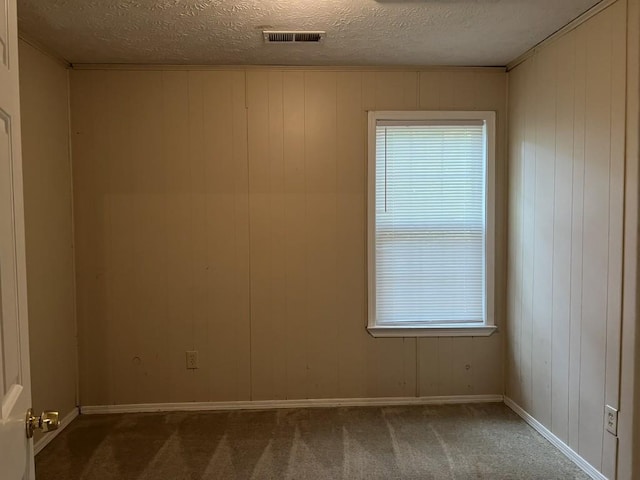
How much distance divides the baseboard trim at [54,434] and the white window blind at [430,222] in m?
2.18

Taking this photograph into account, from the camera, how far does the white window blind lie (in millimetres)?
3066

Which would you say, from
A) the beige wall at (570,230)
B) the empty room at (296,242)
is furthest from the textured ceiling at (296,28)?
the beige wall at (570,230)

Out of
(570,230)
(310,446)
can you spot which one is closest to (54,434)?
(310,446)

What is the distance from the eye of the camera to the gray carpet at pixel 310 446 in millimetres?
2305

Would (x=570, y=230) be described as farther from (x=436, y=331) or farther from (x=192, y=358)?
(x=192, y=358)

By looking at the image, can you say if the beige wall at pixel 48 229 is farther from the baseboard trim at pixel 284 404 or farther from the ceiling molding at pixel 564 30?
the ceiling molding at pixel 564 30

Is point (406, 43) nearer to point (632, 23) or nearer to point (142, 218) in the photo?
point (632, 23)

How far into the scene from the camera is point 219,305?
3.07 meters

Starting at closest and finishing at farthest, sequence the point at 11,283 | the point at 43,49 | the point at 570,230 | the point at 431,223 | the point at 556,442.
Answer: the point at 11,283 → the point at 570,230 → the point at 556,442 → the point at 43,49 → the point at 431,223

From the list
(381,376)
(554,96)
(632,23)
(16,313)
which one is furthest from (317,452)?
(632,23)

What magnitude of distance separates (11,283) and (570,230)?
249cm

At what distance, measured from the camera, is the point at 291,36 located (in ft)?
8.29

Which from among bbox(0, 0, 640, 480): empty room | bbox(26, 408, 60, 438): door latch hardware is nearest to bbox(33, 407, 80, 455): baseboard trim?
bbox(0, 0, 640, 480): empty room

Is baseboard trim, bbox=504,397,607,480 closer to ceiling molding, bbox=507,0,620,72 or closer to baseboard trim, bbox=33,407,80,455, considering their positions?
ceiling molding, bbox=507,0,620,72
